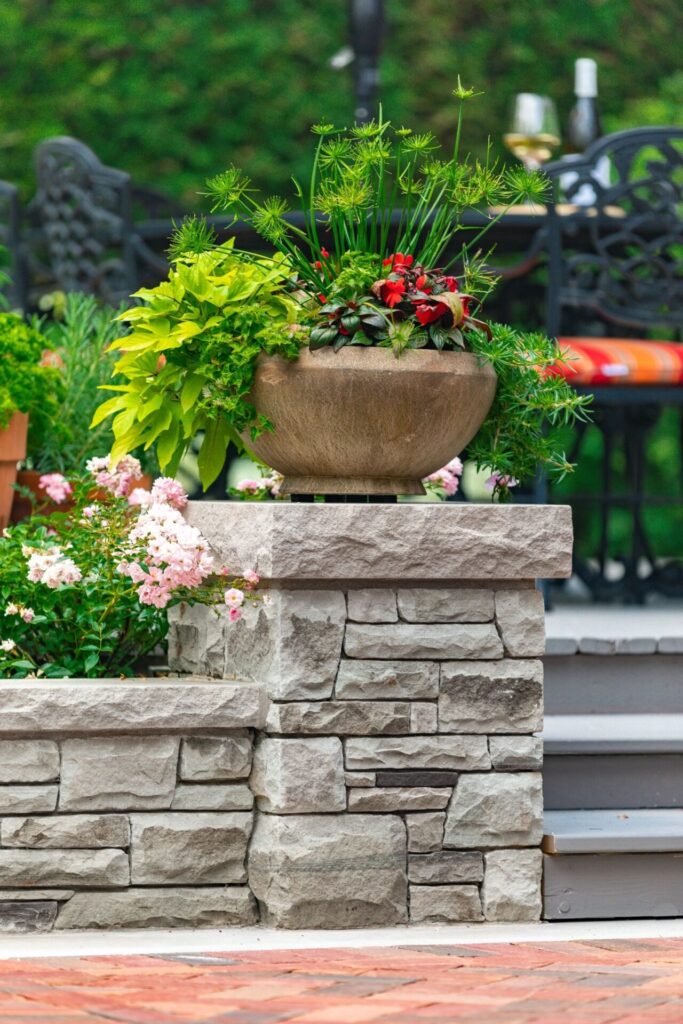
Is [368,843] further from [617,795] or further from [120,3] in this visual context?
[120,3]

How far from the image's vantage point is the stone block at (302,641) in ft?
10.3

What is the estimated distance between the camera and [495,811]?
328 centimetres

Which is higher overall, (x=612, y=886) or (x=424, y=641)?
(x=424, y=641)

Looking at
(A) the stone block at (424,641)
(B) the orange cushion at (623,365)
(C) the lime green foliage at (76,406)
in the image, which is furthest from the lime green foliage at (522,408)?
(B) the orange cushion at (623,365)

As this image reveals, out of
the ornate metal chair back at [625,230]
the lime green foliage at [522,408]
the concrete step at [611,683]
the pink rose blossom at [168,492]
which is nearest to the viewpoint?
the lime green foliage at [522,408]

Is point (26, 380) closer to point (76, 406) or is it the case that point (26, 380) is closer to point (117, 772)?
point (76, 406)

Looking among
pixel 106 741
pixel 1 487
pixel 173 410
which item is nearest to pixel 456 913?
pixel 106 741

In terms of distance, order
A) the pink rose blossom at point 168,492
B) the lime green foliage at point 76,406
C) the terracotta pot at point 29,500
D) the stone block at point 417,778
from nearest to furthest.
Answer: the stone block at point 417,778
the pink rose blossom at point 168,492
the terracotta pot at point 29,500
the lime green foliage at point 76,406

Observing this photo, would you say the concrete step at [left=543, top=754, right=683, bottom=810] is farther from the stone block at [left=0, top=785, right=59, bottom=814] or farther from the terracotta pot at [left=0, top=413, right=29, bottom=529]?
the terracotta pot at [left=0, top=413, right=29, bottom=529]

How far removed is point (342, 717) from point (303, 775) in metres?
0.14

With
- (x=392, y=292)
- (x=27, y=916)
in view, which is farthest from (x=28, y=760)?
(x=392, y=292)

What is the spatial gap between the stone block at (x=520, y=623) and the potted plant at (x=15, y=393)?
54.5 inches

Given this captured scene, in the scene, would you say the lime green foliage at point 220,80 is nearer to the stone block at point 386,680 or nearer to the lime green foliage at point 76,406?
the lime green foliage at point 76,406

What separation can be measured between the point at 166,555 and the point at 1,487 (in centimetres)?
92
